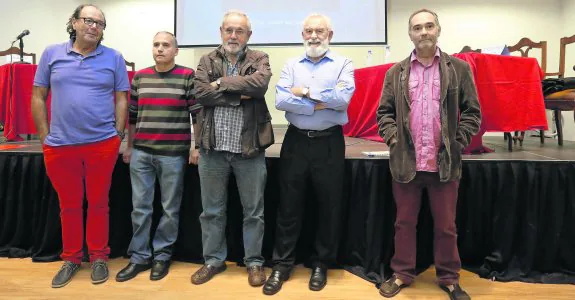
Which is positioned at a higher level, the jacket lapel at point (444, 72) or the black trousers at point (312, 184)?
the jacket lapel at point (444, 72)

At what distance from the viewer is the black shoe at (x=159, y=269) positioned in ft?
6.68

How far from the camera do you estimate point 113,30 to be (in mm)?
6520

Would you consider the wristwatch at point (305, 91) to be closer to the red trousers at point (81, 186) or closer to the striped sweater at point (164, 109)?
the striped sweater at point (164, 109)

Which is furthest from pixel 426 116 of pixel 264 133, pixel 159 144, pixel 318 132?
pixel 159 144

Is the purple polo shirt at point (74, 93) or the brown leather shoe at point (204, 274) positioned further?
the brown leather shoe at point (204, 274)

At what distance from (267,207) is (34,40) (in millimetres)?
6219

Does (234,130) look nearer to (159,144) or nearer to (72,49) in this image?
(159,144)

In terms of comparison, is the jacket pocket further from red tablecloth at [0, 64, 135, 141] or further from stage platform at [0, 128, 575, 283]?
red tablecloth at [0, 64, 135, 141]

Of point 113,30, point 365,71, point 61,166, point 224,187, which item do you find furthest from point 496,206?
point 113,30

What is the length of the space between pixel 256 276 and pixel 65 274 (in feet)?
3.24

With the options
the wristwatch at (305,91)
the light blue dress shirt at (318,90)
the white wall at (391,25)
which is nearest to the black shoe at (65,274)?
the light blue dress shirt at (318,90)

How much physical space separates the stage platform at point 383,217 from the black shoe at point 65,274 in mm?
328

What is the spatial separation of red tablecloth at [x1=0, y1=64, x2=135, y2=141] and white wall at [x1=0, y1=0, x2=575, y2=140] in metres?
2.83

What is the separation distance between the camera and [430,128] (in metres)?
1.75
